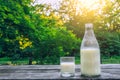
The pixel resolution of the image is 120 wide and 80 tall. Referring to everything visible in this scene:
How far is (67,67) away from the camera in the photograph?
131 cm

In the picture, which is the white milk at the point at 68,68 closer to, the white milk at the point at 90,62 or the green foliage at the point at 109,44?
the white milk at the point at 90,62

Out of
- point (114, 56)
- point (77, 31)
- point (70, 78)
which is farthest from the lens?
point (77, 31)

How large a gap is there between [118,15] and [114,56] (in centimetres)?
412

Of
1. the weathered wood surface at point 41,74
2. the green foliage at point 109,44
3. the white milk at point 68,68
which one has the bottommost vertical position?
the weathered wood surface at point 41,74

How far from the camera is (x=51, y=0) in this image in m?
14.9

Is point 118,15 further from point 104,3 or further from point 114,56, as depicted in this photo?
point 114,56

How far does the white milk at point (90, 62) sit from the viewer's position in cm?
124

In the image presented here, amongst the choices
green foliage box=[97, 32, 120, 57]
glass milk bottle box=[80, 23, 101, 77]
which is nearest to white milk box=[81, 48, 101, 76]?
glass milk bottle box=[80, 23, 101, 77]

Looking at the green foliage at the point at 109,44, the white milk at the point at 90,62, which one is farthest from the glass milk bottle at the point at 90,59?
the green foliage at the point at 109,44

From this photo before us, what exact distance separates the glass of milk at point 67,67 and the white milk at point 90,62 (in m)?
0.07

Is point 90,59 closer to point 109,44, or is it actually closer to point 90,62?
point 90,62

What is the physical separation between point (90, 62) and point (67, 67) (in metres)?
0.12

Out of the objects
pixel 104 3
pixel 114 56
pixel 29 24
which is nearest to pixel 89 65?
pixel 29 24

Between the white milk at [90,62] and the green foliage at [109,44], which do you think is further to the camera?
the green foliage at [109,44]
